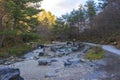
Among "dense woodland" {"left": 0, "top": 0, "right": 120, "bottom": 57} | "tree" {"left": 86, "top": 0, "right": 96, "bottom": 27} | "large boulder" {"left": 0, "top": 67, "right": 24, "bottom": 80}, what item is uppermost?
"tree" {"left": 86, "top": 0, "right": 96, "bottom": 27}

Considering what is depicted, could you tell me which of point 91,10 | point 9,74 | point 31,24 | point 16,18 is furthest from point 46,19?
point 9,74

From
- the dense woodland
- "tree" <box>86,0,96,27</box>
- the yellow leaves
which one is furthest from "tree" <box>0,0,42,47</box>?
the yellow leaves

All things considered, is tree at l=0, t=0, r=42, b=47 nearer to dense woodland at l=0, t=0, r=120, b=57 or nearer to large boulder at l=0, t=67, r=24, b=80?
dense woodland at l=0, t=0, r=120, b=57

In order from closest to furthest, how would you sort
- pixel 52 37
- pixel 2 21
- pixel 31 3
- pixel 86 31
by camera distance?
1. pixel 2 21
2. pixel 31 3
3. pixel 86 31
4. pixel 52 37

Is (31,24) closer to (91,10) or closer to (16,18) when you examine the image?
(16,18)

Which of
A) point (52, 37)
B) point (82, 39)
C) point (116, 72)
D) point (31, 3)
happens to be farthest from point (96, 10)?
point (116, 72)

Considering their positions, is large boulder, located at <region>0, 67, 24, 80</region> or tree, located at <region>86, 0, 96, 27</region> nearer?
large boulder, located at <region>0, 67, 24, 80</region>

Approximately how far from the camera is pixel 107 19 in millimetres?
34812

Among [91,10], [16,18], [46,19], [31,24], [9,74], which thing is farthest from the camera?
[46,19]

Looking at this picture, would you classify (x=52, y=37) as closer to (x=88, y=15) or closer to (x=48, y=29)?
(x=48, y=29)

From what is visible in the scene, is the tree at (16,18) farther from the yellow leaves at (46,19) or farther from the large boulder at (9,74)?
the yellow leaves at (46,19)

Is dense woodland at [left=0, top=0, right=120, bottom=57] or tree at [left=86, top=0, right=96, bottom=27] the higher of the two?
tree at [left=86, top=0, right=96, bottom=27]

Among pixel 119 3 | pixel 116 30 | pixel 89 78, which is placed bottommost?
pixel 89 78

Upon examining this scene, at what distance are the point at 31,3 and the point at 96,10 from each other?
2184 cm
